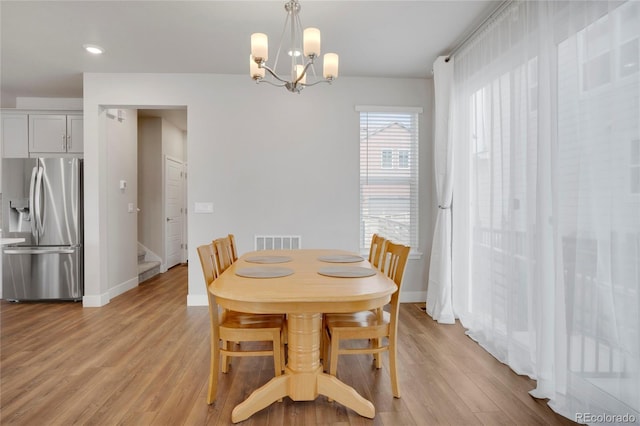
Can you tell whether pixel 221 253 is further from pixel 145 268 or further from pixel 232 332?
pixel 145 268

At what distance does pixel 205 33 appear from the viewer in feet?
9.50

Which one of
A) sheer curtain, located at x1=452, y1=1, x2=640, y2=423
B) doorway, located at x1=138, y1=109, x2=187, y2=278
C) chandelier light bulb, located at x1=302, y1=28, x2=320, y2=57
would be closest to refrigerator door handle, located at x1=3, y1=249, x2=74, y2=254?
doorway, located at x1=138, y1=109, x2=187, y2=278

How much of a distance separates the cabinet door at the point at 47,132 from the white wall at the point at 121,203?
0.67m

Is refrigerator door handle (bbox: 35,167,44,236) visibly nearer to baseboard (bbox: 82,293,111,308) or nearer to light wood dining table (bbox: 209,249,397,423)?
baseboard (bbox: 82,293,111,308)

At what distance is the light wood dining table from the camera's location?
4.96 feet

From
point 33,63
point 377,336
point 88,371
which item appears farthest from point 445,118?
point 33,63

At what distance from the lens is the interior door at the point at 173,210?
5.88 metres

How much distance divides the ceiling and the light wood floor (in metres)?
2.70

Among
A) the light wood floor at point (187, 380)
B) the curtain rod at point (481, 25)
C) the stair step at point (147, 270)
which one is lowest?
the light wood floor at point (187, 380)

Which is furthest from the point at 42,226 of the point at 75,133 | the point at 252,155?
the point at 252,155

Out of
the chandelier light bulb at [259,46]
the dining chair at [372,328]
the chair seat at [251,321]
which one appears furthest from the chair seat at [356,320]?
the chandelier light bulb at [259,46]

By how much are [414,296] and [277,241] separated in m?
1.80

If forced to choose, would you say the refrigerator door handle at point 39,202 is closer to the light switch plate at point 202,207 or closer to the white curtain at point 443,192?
the light switch plate at point 202,207

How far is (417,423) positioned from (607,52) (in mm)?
2096
